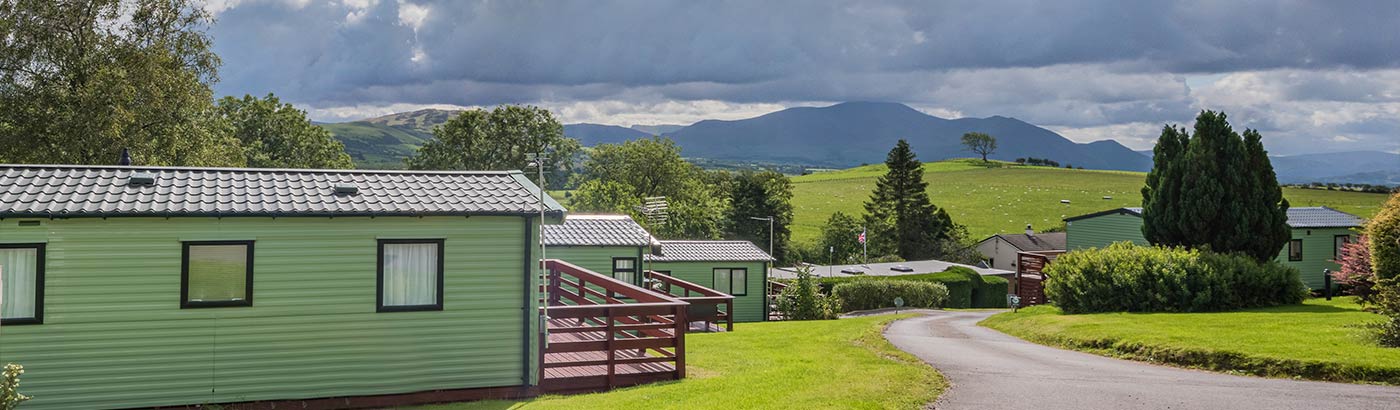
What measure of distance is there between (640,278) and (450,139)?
39.7 metres

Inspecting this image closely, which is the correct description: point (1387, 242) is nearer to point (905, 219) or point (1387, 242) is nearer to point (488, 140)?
point (488, 140)

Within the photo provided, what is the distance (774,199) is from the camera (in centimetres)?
8056

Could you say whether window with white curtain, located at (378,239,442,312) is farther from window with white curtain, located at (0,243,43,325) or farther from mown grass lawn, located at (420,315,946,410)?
window with white curtain, located at (0,243,43,325)

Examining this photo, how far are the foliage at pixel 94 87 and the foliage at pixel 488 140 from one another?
31.4 m

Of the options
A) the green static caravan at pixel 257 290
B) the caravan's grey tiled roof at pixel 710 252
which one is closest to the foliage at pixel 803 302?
the caravan's grey tiled roof at pixel 710 252

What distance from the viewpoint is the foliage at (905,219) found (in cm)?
7606

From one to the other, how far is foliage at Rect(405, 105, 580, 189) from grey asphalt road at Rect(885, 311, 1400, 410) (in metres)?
50.0

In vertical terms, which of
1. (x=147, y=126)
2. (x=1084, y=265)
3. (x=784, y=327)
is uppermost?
(x=147, y=126)

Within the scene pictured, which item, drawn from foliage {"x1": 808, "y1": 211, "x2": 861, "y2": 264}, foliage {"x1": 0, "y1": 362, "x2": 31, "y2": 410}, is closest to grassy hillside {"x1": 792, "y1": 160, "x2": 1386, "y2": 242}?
foliage {"x1": 808, "y1": 211, "x2": 861, "y2": 264}

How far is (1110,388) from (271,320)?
Answer: 1036 cm

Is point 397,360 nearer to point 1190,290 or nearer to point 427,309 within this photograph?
point 427,309

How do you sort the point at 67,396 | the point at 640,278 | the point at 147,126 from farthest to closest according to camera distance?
the point at 147,126, the point at 640,278, the point at 67,396

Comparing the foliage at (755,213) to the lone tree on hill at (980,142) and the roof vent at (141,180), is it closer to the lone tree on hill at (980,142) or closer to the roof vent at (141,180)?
the roof vent at (141,180)

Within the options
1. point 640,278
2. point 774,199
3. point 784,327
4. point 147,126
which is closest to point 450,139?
point 774,199
